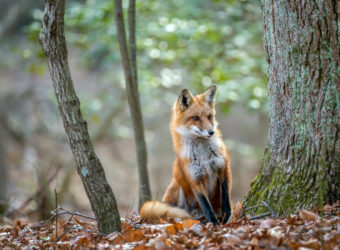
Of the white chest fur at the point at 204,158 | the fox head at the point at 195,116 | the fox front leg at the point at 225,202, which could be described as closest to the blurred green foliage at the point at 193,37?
the fox head at the point at 195,116

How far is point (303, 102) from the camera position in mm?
3844

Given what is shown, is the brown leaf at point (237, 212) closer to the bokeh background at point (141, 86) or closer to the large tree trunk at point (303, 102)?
the large tree trunk at point (303, 102)

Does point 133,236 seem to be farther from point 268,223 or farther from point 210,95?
point 210,95

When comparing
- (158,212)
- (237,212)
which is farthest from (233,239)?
(158,212)

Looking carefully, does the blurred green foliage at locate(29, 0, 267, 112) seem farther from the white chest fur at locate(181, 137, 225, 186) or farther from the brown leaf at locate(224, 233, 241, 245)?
the brown leaf at locate(224, 233, 241, 245)

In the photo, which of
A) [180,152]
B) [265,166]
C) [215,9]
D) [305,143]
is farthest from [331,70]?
[215,9]

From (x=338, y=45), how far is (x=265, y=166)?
1537 mm

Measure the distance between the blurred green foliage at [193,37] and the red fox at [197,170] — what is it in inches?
99.5

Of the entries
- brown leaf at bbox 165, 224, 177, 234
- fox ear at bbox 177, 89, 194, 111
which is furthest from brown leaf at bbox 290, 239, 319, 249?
fox ear at bbox 177, 89, 194, 111

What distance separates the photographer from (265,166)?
14.1ft

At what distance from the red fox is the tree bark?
2.54ft

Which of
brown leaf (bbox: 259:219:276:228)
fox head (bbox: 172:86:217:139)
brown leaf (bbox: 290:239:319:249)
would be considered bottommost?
brown leaf (bbox: 259:219:276:228)

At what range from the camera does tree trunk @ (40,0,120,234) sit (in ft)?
11.4

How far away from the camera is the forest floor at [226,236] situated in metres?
2.94
